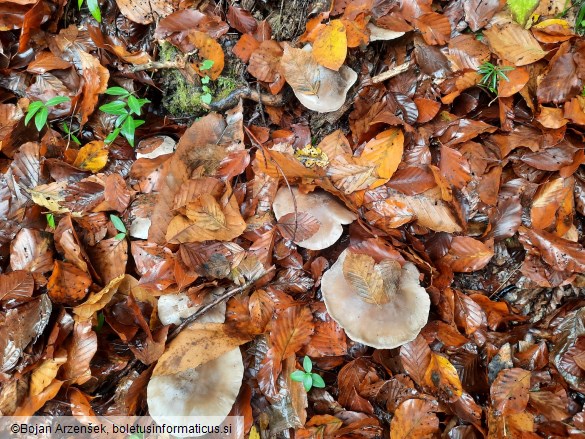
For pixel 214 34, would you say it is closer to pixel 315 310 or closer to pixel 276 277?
pixel 276 277

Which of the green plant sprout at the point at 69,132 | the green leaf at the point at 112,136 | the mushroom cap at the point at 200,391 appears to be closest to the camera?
the mushroom cap at the point at 200,391

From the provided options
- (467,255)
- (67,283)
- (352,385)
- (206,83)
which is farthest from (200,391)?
(206,83)

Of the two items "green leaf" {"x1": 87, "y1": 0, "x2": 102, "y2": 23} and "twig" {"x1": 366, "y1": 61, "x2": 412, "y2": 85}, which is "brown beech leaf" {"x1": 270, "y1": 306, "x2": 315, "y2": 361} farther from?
"green leaf" {"x1": 87, "y1": 0, "x2": 102, "y2": 23}

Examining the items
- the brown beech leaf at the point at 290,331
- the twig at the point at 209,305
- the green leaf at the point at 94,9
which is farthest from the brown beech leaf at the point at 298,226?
the green leaf at the point at 94,9

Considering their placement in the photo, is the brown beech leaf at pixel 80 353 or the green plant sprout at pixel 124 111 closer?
the brown beech leaf at pixel 80 353

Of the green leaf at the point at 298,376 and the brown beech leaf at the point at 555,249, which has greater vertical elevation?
the brown beech leaf at the point at 555,249

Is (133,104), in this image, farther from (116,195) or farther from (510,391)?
(510,391)

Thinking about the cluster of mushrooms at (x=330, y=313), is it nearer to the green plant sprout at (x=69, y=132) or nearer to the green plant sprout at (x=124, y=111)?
the green plant sprout at (x=124, y=111)
